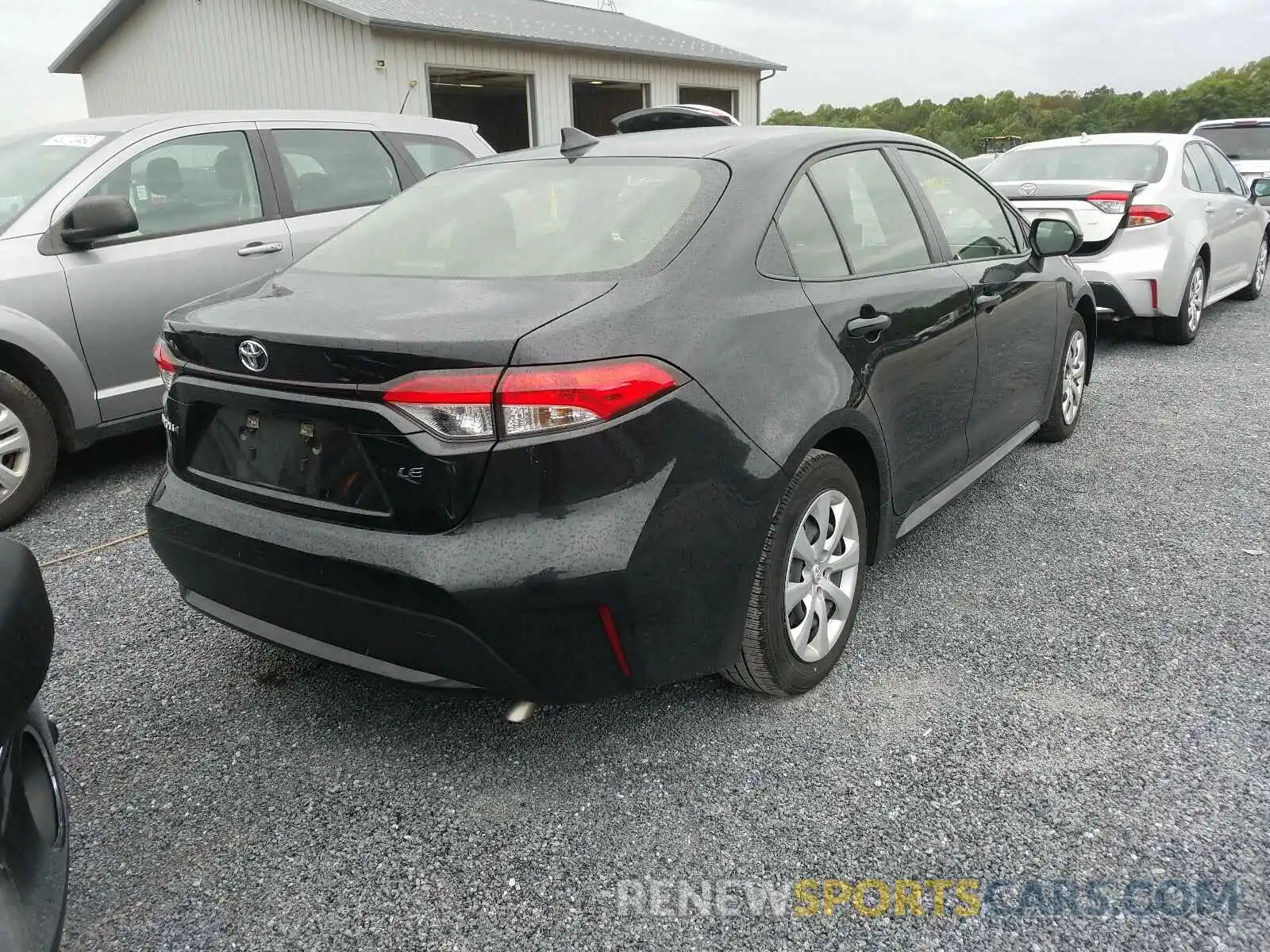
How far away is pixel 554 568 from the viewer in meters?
1.99

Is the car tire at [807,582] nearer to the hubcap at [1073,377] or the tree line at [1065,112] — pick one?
the hubcap at [1073,377]

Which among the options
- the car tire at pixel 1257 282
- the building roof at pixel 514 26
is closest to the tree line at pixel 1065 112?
the building roof at pixel 514 26

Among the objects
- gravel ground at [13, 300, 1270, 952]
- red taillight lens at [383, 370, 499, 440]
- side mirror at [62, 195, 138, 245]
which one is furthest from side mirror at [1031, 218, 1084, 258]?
side mirror at [62, 195, 138, 245]

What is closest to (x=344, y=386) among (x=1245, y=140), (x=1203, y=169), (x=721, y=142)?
(x=721, y=142)

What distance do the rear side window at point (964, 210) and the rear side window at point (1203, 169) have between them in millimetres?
4749

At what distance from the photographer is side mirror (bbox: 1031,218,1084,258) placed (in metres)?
4.05

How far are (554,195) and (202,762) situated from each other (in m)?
1.82

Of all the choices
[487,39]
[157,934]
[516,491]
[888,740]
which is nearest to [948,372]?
[888,740]

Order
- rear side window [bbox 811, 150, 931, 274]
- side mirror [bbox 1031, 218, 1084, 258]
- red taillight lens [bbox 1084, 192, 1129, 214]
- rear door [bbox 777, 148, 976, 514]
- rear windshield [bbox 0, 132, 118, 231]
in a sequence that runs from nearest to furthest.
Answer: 1. rear door [bbox 777, 148, 976, 514]
2. rear side window [bbox 811, 150, 931, 274]
3. side mirror [bbox 1031, 218, 1084, 258]
4. rear windshield [bbox 0, 132, 118, 231]
5. red taillight lens [bbox 1084, 192, 1129, 214]

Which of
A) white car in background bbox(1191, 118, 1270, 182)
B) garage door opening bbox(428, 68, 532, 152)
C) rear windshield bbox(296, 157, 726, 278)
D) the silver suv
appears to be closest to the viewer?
rear windshield bbox(296, 157, 726, 278)

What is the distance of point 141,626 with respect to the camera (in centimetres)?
327

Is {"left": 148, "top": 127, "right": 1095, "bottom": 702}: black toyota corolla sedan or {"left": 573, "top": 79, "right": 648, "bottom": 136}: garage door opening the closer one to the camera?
{"left": 148, "top": 127, "right": 1095, "bottom": 702}: black toyota corolla sedan

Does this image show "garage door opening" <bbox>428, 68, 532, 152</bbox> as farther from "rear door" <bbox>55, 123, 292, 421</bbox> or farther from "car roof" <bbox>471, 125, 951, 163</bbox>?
"car roof" <bbox>471, 125, 951, 163</bbox>

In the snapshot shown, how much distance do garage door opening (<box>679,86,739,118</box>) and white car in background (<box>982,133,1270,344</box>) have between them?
42.9 ft
